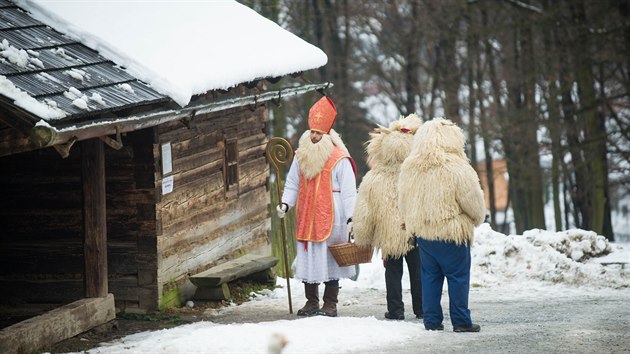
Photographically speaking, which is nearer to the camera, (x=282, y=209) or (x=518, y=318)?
(x=518, y=318)

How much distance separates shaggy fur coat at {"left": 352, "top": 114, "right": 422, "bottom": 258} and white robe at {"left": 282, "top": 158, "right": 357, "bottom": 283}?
18.9 inches

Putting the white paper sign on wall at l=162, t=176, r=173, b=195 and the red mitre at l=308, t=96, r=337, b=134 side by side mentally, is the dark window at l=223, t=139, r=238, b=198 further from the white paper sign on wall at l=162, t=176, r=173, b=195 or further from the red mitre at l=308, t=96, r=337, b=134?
Result: the red mitre at l=308, t=96, r=337, b=134

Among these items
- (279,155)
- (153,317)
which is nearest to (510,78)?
(279,155)

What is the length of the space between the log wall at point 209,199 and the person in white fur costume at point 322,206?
1402 millimetres

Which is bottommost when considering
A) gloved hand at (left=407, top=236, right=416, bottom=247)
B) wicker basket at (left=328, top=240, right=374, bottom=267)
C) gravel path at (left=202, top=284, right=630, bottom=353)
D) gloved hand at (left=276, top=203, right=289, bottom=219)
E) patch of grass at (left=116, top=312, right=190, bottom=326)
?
gravel path at (left=202, top=284, right=630, bottom=353)

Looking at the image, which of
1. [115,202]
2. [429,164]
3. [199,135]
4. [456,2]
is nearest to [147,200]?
[115,202]

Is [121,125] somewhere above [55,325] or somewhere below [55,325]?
above

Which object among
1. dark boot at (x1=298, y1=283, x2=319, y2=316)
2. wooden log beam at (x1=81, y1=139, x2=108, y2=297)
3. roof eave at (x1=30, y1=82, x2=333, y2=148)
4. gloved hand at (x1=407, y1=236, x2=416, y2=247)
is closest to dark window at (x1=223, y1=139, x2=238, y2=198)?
roof eave at (x1=30, y1=82, x2=333, y2=148)

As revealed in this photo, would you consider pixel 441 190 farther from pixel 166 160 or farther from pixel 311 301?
pixel 166 160

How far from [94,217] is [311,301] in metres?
2.54

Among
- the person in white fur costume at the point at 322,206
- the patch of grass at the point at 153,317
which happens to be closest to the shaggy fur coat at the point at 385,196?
the person in white fur costume at the point at 322,206

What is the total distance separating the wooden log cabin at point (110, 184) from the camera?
9461 millimetres

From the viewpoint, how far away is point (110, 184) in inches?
468

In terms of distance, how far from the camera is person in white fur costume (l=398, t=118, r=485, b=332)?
974 centimetres
